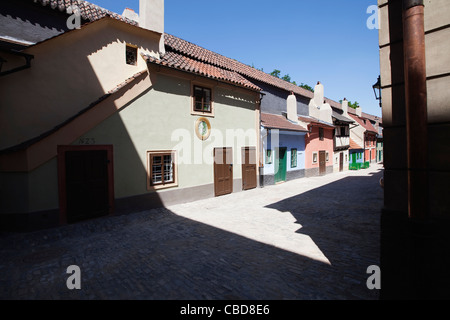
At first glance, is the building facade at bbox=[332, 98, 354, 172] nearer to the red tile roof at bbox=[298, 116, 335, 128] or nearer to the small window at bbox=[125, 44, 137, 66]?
the red tile roof at bbox=[298, 116, 335, 128]

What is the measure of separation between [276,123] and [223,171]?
22.9ft

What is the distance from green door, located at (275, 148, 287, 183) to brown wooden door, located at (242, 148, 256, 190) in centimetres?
351

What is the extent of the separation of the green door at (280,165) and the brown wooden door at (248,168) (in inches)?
138

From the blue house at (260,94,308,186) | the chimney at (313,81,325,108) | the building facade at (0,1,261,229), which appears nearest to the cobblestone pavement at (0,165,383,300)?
the building facade at (0,1,261,229)

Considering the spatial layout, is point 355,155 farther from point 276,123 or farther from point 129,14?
point 129,14

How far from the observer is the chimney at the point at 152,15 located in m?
10.4

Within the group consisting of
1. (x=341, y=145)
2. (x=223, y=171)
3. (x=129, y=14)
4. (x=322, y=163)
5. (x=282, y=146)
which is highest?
(x=129, y=14)

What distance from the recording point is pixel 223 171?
1294cm

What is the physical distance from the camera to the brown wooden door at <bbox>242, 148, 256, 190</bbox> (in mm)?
14273

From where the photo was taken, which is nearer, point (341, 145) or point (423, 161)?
point (423, 161)

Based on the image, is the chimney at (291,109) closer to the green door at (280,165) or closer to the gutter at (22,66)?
the green door at (280,165)

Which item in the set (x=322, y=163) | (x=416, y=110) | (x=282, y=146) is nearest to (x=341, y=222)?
(x=416, y=110)

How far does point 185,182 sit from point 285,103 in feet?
47.8

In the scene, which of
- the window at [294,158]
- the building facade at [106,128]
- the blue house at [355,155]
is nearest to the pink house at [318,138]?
the window at [294,158]
